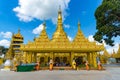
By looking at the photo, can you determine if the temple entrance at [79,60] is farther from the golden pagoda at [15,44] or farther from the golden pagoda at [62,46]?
the golden pagoda at [15,44]

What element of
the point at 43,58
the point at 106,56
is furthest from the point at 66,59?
the point at 106,56

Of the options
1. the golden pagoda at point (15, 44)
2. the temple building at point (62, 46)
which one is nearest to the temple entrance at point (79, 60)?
the temple building at point (62, 46)

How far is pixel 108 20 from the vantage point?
93.8ft

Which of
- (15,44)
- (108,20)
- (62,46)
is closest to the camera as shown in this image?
(62,46)

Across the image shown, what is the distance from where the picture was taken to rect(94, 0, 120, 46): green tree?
27047mm

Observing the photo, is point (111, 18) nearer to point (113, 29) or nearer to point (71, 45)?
point (113, 29)

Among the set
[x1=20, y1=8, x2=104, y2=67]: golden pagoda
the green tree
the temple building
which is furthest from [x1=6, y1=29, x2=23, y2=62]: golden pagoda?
the green tree

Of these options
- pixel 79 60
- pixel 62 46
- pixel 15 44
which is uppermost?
pixel 15 44

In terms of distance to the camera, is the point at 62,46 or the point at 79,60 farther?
the point at 79,60

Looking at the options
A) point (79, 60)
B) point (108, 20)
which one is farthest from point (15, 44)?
point (108, 20)

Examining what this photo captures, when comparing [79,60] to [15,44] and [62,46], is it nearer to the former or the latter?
[62,46]

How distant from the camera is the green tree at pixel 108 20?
27.0m

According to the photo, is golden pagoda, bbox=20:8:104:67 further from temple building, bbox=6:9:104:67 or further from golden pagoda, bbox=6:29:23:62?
golden pagoda, bbox=6:29:23:62

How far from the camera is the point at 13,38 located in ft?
163
